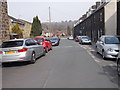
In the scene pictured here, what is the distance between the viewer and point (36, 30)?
60.5m

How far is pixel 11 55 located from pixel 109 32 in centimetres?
2263

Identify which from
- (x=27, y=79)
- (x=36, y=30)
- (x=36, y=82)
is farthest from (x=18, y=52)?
(x=36, y=30)

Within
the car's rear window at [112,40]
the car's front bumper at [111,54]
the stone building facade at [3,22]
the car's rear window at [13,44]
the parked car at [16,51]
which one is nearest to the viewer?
the parked car at [16,51]

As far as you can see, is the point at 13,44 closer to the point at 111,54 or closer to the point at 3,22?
the point at 111,54

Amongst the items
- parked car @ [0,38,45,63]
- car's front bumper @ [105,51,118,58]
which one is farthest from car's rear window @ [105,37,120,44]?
parked car @ [0,38,45,63]

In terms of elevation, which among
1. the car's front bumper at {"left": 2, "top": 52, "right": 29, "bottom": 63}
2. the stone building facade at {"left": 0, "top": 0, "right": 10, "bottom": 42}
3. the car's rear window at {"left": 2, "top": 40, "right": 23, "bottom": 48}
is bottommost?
the car's front bumper at {"left": 2, "top": 52, "right": 29, "bottom": 63}

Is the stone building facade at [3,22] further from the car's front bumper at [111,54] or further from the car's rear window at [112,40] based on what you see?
the car's front bumper at [111,54]

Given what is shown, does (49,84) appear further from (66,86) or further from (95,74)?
(95,74)

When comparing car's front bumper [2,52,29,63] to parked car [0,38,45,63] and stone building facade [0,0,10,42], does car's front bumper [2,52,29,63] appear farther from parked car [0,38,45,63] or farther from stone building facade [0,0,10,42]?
stone building facade [0,0,10,42]

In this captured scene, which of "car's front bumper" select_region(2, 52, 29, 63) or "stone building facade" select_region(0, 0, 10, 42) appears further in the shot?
"stone building facade" select_region(0, 0, 10, 42)

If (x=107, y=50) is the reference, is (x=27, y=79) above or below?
below

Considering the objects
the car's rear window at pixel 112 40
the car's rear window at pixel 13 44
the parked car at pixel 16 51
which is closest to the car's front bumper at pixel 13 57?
the parked car at pixel 16 51

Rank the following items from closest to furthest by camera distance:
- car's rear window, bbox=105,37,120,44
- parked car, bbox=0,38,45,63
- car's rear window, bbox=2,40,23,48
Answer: parked car, bbox=0,38,45,63 < car's rear window, bbox=2,40,23,48 < car's rear window, bbox=105,37,120,44

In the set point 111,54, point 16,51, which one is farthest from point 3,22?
point 111,54
